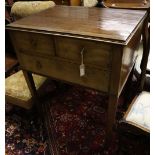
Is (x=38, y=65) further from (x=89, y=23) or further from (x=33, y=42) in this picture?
(x=89, y=23)

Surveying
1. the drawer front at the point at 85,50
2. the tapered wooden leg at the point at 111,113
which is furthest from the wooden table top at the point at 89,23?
the tapered wooden leg at the point at 111,113

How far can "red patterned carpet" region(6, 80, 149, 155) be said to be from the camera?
4.75ft

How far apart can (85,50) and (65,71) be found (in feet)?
0.71

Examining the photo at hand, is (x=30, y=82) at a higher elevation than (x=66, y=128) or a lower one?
higher

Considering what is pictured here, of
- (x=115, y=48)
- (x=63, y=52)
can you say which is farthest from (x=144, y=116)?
(x=63, y=52)

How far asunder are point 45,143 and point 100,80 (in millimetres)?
843

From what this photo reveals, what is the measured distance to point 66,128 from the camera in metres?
1.62

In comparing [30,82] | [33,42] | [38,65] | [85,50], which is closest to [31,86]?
[30,82]

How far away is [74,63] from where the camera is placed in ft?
3.35

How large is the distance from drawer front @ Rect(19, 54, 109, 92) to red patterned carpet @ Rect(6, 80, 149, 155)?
22.7 inches

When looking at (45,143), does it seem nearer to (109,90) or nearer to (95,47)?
(109,90)

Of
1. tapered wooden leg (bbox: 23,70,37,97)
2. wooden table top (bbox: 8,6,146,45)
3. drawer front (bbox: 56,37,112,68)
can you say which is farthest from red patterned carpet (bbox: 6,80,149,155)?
wooden table top (bbox: 8,6,146,45)

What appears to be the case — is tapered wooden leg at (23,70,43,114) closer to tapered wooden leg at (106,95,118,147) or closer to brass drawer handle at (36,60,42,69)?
brass drawer handle at (36,60,42,69)

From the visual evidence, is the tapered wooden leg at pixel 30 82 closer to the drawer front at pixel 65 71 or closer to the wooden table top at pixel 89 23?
the drawer front at pixel 65 71
